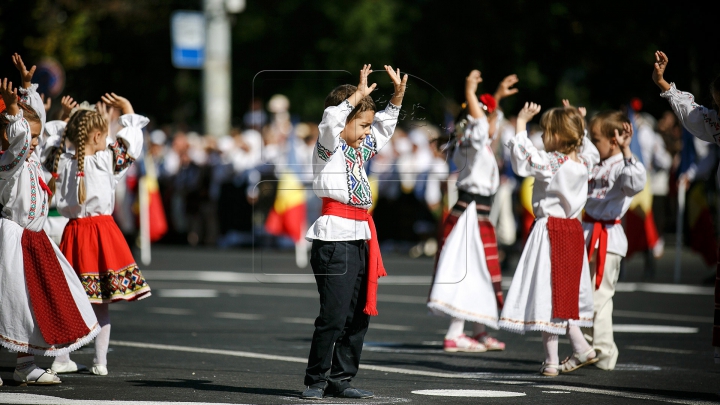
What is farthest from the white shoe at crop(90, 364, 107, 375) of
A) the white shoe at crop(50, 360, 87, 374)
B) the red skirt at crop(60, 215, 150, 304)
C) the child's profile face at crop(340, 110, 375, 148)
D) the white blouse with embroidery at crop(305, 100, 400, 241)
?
the child's profile face at crop(340, 110, 375, 148)

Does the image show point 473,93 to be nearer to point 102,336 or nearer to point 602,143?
point 602,143

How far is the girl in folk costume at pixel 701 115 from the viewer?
7.45 metres

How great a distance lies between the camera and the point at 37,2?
2020cm

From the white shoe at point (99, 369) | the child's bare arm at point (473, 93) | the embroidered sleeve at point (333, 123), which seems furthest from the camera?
the child's bare arm at point (473, 93)

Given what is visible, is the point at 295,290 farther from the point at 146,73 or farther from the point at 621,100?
the point at 146,73

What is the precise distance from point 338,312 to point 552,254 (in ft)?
7.00

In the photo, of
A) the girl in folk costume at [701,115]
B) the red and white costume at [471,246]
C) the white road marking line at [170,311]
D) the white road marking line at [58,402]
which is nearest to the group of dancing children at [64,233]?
the white road marking line at [58,402]

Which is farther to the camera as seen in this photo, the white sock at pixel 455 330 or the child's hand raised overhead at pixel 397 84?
the white sock at pixel 455 330

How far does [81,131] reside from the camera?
8.26 metres

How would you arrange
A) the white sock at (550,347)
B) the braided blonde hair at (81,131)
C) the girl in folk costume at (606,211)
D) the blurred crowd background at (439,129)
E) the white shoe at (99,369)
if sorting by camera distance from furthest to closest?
the blurred crowd background at (439,129), the girl in folk costume at (606,211), the white sock at (550,347), the braided blonde hair at (81,131), the white shoe at (99,369)

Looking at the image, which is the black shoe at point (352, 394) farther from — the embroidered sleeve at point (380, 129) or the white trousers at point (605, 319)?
the white trousers at point (605, 319)

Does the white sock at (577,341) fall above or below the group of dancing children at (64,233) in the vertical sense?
below

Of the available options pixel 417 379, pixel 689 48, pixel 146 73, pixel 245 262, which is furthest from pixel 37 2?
pixel 146 73

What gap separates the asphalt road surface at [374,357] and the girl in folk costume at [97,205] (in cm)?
53
